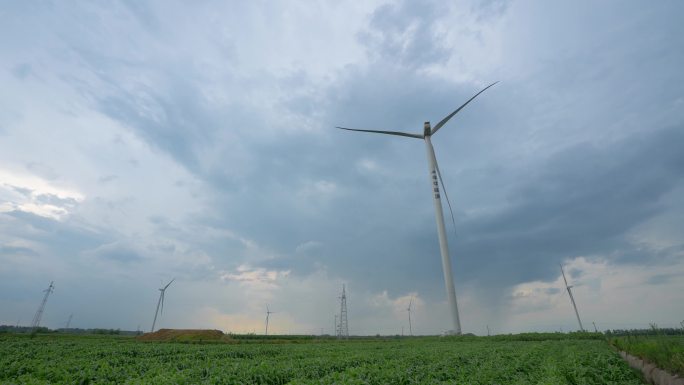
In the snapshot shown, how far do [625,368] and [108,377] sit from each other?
28.1m

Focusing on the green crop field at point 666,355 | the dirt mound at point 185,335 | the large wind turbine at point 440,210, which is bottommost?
the green crop field at point 666,355

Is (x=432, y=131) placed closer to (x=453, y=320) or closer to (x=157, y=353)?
(x=453, y=320)

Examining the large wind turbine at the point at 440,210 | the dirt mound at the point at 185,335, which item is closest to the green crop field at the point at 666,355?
the large wind turbine at the point at 440,210

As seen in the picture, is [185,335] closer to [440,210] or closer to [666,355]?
[440,210]

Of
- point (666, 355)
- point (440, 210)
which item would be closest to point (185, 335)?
point (440, 210)

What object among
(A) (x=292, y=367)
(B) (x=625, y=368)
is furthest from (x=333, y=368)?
(B) (x=625, y=368)

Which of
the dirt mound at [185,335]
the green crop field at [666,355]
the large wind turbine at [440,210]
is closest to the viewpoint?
the green crop field at [666,355]

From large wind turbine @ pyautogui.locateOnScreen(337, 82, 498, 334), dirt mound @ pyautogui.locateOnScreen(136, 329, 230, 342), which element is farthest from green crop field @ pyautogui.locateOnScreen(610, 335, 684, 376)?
dirt mound @ pyautogui.locateOnScreen(136, 329, 230, 342)

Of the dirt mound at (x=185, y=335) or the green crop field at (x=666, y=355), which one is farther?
the dirt mound at (x=185, y=335)

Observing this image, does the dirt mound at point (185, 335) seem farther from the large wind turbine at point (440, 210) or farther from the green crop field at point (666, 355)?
the green crop field at point (666, 355)

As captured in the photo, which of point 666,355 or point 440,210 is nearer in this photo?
point 666,355

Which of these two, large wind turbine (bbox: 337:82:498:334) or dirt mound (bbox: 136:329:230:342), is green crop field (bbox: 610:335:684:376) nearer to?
large wind turbine (bbox: 337:82:498:334)

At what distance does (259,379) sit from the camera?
1630cm

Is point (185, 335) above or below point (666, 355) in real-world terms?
above
